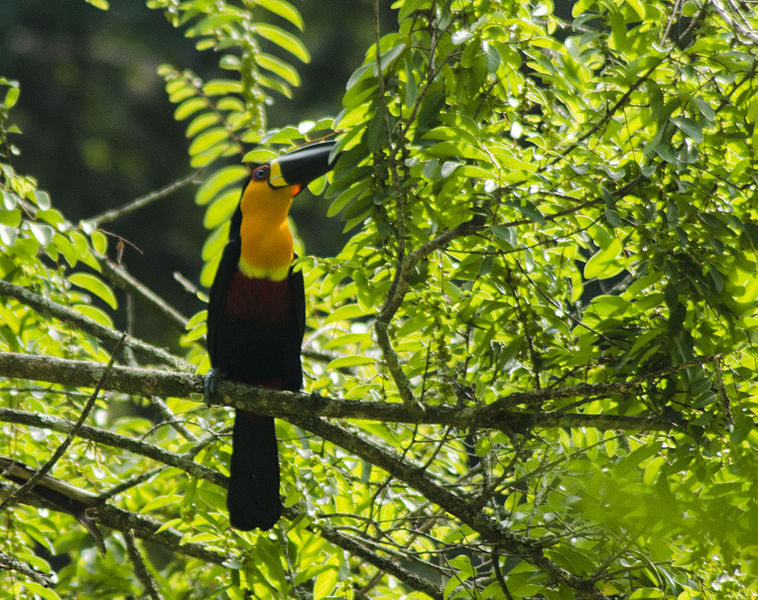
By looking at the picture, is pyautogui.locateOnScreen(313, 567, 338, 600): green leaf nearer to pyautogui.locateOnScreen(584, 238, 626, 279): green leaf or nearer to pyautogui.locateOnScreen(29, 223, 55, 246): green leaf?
pyautogui.locateOnScreen(584, 238, 626, 279): green leaf

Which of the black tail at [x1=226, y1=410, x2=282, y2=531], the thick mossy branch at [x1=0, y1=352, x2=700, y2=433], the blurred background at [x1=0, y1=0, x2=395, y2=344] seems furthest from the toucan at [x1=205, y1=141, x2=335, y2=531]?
the blurred background at [x1=0, y1=0, x2=395, y2=344]

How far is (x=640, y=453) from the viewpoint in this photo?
1.91m

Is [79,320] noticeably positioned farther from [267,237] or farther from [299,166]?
[299,166]

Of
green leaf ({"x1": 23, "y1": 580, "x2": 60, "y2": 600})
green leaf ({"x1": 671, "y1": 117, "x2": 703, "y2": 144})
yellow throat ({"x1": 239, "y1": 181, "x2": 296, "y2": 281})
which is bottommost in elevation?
green leaf ({"x1": 23, "y1": 580, "x2": 60, "y2": 600})

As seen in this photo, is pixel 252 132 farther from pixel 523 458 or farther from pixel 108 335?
pixel 523 458

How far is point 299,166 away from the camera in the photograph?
9.18 feet

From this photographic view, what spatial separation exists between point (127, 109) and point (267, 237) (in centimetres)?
705

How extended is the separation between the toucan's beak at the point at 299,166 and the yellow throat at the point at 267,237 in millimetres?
46

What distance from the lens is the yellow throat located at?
293 cm

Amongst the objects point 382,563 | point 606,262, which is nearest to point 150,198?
point 382,563

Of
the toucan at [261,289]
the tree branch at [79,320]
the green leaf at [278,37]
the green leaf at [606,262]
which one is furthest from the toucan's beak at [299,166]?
the green leaf at [606,262]

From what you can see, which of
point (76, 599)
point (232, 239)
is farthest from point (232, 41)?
point (76, 599)

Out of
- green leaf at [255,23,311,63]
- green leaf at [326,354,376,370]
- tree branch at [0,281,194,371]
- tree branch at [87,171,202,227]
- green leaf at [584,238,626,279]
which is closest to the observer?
green leaf at [584,238,626,279]

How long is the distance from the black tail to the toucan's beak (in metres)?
0.84
